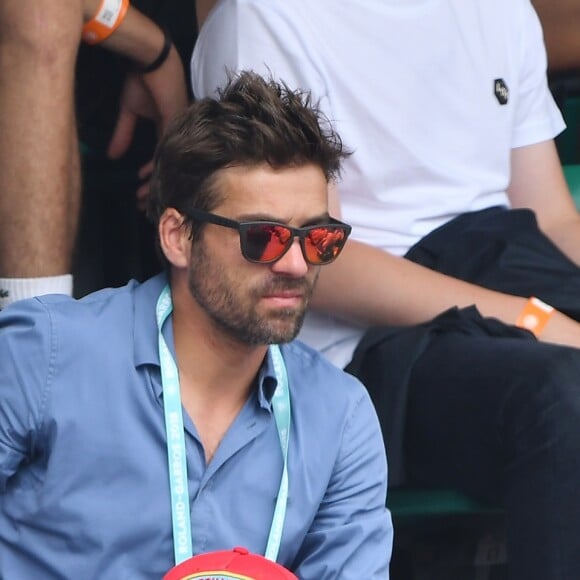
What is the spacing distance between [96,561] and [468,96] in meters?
1.27

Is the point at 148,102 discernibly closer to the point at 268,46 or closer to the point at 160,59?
the point at 160,59

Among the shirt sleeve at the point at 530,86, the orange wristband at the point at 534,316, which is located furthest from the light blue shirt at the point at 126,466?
the shirt sleeve at the point at 530,86

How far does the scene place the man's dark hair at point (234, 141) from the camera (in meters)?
1.70

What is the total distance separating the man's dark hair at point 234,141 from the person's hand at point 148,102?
636 mm

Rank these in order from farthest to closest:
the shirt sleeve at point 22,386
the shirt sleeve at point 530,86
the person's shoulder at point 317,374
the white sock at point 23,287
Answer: the shirt sleeve at point 530,86
the white sock at point 23,287
the person's shoulder at point 317,374
the shirt sleeve at point 22,386

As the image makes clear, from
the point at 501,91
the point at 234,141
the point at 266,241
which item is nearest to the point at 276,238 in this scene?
the point at 266,241

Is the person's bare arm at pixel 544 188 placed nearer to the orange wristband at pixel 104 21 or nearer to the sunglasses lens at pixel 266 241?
the orange wristband at pixel 104 21

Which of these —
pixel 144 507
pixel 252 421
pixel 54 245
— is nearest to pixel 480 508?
pixel 252 421

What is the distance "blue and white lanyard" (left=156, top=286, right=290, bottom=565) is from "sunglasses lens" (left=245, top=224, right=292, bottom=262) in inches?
7.0

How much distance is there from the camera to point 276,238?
5.42ft

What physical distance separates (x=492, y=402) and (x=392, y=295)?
1.09ft

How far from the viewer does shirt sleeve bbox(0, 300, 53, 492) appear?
1592mm

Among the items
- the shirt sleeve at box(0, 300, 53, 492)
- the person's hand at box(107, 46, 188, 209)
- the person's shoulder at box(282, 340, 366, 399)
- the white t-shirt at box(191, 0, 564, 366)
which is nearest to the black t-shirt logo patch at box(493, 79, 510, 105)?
the white t-shirt at box(191, 0, 564, 366)

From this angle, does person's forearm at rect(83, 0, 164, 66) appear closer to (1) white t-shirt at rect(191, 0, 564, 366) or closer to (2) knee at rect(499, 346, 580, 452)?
(1) white t-shirt at rect(191, 0, 564, 366)
